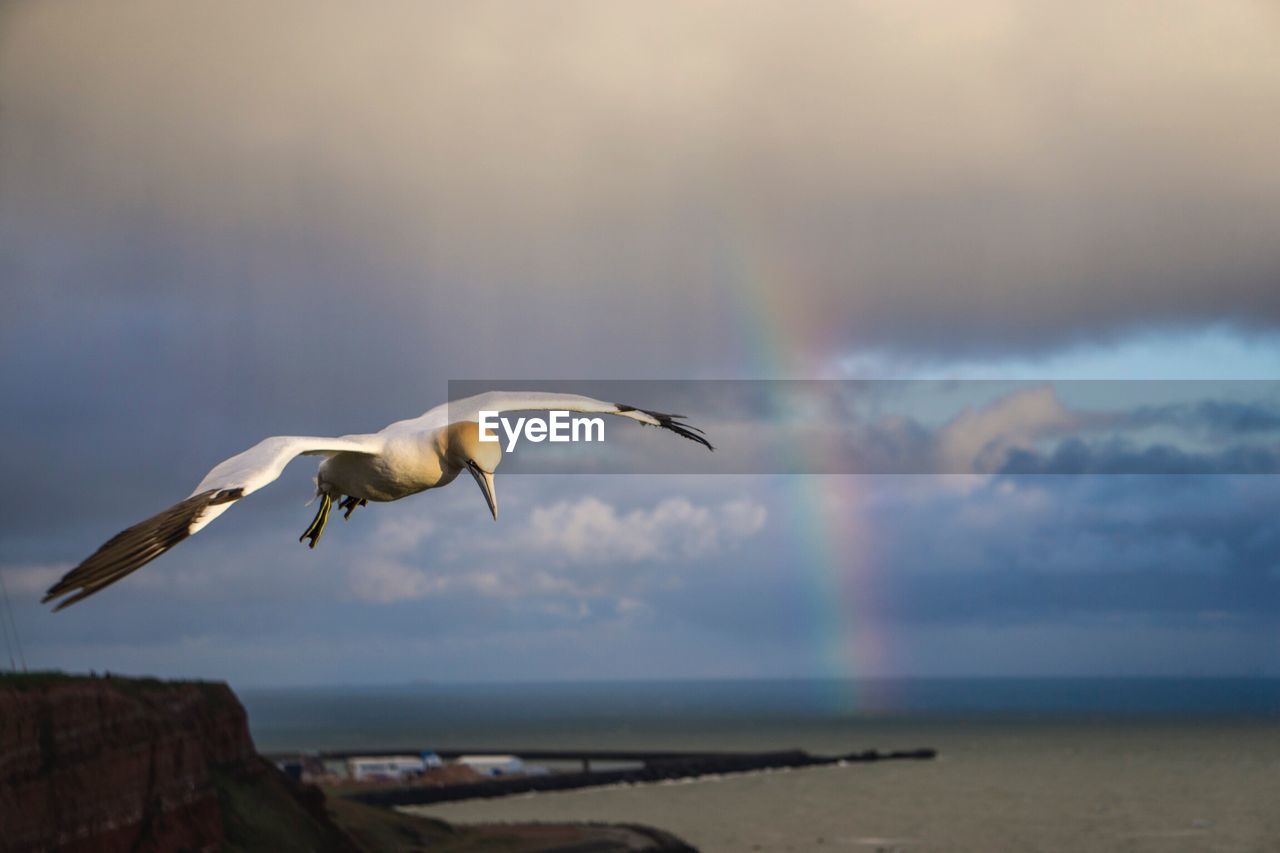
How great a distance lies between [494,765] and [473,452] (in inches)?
5304

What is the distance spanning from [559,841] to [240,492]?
263 feet

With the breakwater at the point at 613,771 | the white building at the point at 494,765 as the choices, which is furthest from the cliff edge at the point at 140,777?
the white building at the point at 494,765

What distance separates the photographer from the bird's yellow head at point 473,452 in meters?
12.0

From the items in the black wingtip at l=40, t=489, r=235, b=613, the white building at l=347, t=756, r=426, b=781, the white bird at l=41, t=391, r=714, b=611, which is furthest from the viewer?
the white building at l=347, t=756, r=426, b=781

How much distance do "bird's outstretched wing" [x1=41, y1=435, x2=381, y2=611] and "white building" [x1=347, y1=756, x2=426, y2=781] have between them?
407ft

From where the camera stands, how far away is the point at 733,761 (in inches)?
6107

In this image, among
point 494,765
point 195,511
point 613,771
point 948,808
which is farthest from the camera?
point 613,771

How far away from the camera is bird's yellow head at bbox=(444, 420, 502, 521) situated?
39.4ft

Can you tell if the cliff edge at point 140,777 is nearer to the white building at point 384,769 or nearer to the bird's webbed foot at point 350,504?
the bird's webbed foot at point 350,504

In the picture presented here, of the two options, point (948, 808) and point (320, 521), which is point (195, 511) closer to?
point (320, 521)

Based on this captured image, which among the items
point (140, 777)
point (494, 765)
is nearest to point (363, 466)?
point (140, 777)

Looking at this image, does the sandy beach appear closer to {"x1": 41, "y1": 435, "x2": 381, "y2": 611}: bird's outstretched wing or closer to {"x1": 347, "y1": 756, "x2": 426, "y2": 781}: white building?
{"x1": 347, "y1": 756, "x2": 426, "y2": 781}: white building

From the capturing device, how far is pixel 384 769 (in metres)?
134

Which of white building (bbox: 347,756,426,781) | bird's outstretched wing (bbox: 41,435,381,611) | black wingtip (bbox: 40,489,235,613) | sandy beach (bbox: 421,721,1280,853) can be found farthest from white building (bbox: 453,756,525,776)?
black wingtip (bbox: 40,489,235,613)
